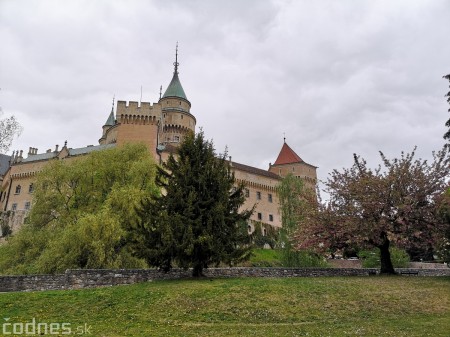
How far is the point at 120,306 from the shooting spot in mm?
12750

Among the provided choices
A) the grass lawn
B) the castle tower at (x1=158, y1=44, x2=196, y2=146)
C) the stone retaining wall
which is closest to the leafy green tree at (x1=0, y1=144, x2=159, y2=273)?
the stone retaining wall

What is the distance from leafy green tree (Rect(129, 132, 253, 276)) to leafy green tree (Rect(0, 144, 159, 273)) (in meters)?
2.06

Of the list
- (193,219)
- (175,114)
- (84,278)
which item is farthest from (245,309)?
(175,114)

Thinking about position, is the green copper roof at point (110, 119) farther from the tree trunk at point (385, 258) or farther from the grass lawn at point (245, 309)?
the grass lawn at point (245, 309)

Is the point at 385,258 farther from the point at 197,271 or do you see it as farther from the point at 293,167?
the point at 293,167

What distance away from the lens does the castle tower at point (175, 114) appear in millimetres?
57219

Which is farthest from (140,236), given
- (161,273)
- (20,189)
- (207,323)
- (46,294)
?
(20,189)

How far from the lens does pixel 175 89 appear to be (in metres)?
62.0

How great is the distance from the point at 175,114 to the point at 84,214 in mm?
38105

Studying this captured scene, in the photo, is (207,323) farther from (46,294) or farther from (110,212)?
(110,212)

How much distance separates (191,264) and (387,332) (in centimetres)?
905

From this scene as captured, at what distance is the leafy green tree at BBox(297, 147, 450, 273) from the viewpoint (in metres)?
19.8

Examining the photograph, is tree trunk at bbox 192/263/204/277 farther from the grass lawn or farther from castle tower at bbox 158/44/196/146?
castle tower at bbox 158/44/196/146

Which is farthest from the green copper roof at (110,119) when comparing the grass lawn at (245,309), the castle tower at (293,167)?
the grass lawn at (245,309)
